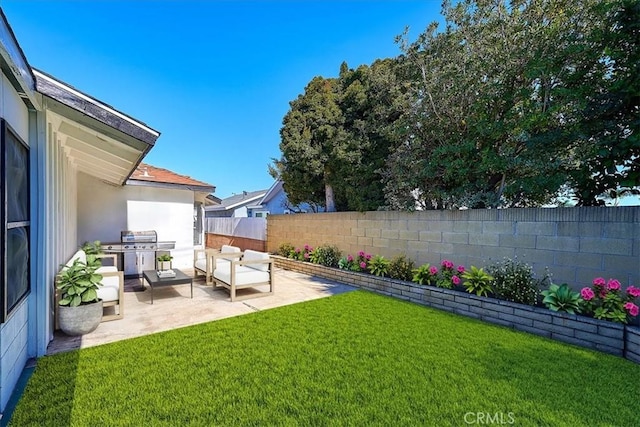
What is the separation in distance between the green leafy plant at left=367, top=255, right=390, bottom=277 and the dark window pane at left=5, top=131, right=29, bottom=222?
6.79m

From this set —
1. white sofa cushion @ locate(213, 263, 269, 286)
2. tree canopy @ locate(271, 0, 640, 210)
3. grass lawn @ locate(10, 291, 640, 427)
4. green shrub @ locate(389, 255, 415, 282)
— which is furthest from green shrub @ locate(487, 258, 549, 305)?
white sofa cushion @ locate(213, 263, 269, 286)

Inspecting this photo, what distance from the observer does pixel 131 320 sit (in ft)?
17.8

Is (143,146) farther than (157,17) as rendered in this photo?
No

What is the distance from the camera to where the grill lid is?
9242 mm

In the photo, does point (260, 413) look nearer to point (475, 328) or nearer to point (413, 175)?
point (475, 328)

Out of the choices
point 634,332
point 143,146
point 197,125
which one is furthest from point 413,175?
point 197,125

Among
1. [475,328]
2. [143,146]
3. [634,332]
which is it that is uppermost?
[143,146]

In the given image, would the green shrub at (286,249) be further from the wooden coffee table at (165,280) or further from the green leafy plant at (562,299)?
the green leafy plant at (562,299)

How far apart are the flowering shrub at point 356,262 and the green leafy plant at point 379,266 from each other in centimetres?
23

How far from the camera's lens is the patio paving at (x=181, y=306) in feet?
15.4

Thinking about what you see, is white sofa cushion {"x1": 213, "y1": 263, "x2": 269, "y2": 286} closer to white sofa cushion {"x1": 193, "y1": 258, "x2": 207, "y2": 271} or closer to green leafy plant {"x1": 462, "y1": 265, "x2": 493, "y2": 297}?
white sofa cushion {"x1": 193, "y1": 258, "x2": 207, "y2": 271}

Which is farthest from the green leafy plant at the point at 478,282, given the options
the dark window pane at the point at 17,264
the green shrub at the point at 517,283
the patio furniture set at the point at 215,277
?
the dark window pane at the point at 17,264

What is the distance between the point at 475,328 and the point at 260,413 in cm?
390

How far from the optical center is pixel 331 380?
3436 millimetres
